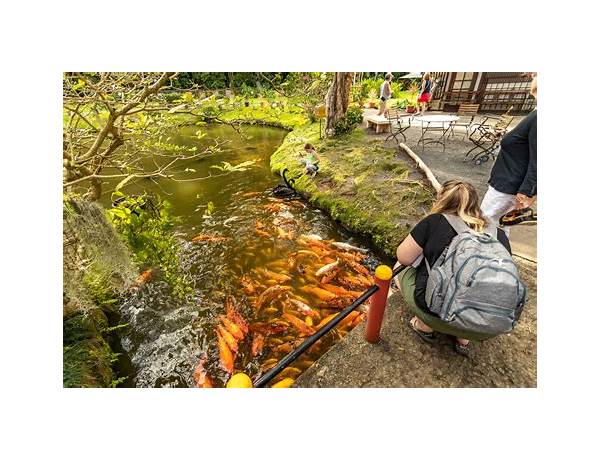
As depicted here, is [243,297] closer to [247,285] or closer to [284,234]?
[247,285]

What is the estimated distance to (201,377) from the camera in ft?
10.0

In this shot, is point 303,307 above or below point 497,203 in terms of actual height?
below

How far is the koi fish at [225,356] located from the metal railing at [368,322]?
138cm

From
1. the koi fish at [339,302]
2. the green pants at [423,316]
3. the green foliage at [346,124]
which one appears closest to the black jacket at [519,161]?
the green pants at [423,316]

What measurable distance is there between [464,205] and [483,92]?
30.7 feet

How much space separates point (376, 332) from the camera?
92.9 inches

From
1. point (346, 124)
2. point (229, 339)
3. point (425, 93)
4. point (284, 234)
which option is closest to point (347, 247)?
point (284, 234)

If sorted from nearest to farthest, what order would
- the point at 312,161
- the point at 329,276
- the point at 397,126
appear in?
the point at 329,276 < the point at 312,161 < the point at 397,126

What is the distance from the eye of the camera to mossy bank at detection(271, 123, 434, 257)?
16.4 feet

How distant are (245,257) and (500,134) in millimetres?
6488

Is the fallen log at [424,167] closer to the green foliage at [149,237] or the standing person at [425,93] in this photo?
the standing person at [425,93]

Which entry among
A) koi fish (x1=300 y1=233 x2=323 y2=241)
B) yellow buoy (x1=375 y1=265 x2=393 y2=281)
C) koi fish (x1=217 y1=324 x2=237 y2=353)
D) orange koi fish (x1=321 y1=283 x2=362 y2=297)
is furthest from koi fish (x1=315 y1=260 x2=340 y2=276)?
yellow buoy (x1=375 y1=265 x2=393 y2=281)
